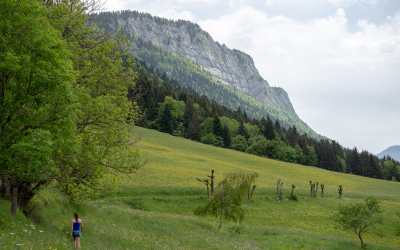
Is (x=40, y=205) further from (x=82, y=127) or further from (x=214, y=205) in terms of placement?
(x=214, y=205)

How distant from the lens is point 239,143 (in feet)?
375

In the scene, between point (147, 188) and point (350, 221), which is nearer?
point (350, 221)

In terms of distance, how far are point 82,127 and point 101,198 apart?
20.1m

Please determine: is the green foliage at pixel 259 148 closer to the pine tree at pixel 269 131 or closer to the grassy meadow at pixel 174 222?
the pine tree at pixel 269 131

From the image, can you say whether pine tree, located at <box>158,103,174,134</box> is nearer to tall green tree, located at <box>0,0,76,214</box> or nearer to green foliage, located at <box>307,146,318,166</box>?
green foliage, located at <box>307,146,318,166</box>

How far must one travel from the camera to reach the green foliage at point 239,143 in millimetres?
114312

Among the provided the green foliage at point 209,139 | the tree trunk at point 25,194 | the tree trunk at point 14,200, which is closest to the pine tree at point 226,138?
the green foliage at point 209,139

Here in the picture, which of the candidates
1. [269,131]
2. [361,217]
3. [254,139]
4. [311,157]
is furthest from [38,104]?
[311,157]

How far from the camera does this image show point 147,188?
36.9m

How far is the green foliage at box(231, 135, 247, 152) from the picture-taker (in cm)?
11431

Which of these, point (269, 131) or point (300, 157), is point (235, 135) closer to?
point (269, 131)

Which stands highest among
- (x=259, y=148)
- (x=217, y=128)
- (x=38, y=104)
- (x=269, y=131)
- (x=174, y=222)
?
(x=269, y=131)

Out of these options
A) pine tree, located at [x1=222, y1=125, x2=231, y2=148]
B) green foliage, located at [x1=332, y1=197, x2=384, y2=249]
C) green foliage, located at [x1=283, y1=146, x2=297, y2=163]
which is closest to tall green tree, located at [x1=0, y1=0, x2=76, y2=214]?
green foliage, located at [x1=332, y1=197, x2=384, y2=249]

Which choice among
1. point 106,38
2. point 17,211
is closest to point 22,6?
point 106,38
